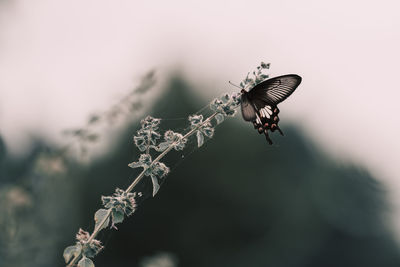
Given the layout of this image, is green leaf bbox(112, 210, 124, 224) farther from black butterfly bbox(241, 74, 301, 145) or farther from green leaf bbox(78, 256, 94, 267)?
black butterfly bbox(241, 74, 301, 145)

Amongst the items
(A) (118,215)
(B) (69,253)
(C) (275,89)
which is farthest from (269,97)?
(B) (69,253)

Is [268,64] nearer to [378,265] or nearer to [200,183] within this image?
[200,183]

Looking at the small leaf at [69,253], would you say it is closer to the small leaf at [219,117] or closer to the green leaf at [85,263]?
the green leaf at [85,263]

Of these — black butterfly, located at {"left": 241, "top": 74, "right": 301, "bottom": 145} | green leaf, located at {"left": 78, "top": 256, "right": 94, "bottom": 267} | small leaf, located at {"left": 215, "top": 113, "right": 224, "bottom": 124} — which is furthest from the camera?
black butterfly, located at {"left": 241, "top": 74, "right": 301, "bottom": 145}

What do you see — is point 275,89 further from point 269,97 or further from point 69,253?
point 69,253

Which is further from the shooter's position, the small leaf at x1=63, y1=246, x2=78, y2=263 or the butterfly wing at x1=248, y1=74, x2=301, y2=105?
the butterfly wing at x1=248, y1=74, x2=301, y2=105

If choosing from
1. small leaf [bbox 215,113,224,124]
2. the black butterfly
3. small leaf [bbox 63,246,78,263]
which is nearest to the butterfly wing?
the black butterfly

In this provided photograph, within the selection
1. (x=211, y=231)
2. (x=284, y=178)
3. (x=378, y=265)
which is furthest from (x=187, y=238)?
(x=378, y=265)

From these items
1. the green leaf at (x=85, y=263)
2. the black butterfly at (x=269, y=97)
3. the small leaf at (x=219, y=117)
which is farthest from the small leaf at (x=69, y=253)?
the black butterfly at (x=269, y=97)
